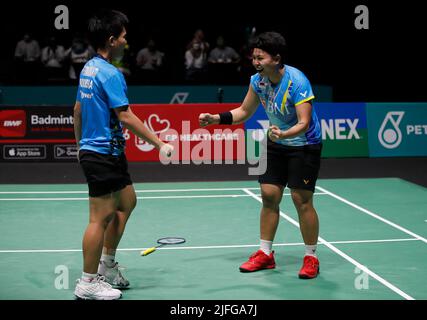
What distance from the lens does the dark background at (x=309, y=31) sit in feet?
58.6

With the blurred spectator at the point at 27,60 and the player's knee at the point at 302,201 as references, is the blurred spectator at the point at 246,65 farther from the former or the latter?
the player's knee at the point at 302,201

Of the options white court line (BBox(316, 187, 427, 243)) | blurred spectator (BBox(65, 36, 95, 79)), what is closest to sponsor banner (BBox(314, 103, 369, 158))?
white court line (BBox(316, 187, 427, 243))

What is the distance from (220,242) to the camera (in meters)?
7.21

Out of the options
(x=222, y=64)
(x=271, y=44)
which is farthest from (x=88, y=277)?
(x=222, y=64)

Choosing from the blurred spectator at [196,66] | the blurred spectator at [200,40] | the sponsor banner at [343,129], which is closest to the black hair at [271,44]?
the sponsor banner at [343,129]

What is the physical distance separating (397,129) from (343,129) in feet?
3.04

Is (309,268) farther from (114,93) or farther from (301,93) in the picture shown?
(114,93)

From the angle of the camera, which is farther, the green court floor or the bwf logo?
the bwf logo

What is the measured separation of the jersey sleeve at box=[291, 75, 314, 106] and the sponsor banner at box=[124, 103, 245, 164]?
20.3 feet

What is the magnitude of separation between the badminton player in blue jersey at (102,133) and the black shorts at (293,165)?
1.33m

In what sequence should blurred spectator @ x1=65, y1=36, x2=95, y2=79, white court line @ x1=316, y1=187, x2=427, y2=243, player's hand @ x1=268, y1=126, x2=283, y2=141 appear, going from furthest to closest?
blurred spectator @ x1=65, y1=36, x2=95, y2=79
white court line @ x1=316, y1=187, x2=427, y2=243
player's hand @ x1=268, y1=126, x2=283, y2=141

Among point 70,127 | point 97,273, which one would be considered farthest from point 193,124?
point 97,273

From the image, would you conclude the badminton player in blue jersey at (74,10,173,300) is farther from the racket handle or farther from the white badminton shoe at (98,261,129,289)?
the racket handle

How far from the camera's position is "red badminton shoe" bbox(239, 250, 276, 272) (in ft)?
20.3
